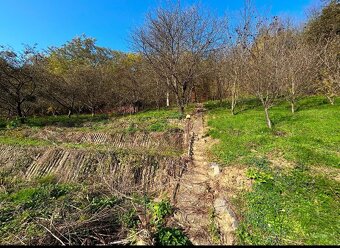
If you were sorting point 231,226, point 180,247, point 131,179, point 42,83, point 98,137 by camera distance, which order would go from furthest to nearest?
1. point 42,83
2. point 98,137
3. point 131,179
4. point 231,226
5. point 180,247

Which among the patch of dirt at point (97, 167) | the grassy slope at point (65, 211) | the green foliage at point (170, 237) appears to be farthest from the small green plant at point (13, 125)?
the green foliage at point (170, 237)

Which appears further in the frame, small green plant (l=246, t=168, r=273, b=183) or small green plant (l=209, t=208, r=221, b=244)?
small green plant (l=246, t=168, r=273, b=183)

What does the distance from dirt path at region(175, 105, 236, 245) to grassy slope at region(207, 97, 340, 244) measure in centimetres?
35

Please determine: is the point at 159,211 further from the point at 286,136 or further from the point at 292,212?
the point at 286,136

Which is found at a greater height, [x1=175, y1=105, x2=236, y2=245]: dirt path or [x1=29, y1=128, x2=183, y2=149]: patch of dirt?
[x1=29, y1=128, x2=183, y2=149]: patch of dirt

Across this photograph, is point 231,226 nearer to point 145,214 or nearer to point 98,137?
point 145,214

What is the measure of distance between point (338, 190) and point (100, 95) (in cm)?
1829

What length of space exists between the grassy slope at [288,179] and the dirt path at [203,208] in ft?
1.16

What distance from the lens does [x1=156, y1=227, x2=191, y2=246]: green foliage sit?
3.86 m

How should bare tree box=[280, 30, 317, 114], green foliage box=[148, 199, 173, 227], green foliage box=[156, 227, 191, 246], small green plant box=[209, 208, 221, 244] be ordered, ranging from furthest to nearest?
bare tree box=[280, 30, 317, 114], green foliage box=[148, 199, 173, 227], small green plant box=[209, 208, 221, 244], green foliage box=[156, 227, 191, 246]

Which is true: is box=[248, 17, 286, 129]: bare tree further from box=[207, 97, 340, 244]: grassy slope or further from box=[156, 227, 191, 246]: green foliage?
box=[156, 227, 191, 246]: green foliage

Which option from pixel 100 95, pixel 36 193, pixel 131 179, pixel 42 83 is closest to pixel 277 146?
pixel 131 179

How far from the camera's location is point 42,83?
15.1 metres

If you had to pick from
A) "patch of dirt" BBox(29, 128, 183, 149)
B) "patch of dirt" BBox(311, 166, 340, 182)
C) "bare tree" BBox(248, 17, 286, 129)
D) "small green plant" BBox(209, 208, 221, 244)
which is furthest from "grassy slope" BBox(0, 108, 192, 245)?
"bare tree" BBox(248, 17, 286, 129)
